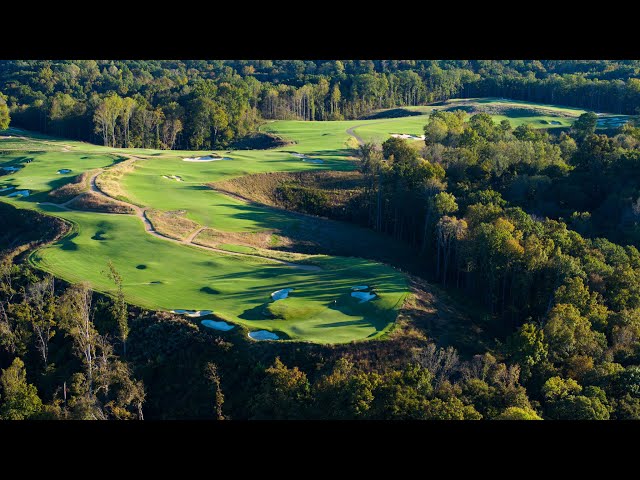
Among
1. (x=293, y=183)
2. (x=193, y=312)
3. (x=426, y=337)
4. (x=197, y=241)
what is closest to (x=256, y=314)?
(x=193, y=312)

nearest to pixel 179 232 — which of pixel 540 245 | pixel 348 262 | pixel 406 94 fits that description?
pixel 348 262

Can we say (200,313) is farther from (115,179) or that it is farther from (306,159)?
(306,159)

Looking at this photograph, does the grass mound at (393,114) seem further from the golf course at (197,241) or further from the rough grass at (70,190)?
the rough grass at (70,190)

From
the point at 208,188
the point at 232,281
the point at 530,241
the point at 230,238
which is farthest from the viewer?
the point at 208,188

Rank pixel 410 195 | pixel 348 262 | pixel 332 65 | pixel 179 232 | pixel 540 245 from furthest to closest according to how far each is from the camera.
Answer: pixel 332 65
pixel 410 195
pixel 179 232
pixel 348 262
pixel 540 245

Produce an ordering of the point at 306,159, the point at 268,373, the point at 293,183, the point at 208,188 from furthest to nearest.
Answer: the point at 306,159
the point at 293,183
the point at 208,188
the point at 268,373

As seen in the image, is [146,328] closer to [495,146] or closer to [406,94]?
[495,146]
